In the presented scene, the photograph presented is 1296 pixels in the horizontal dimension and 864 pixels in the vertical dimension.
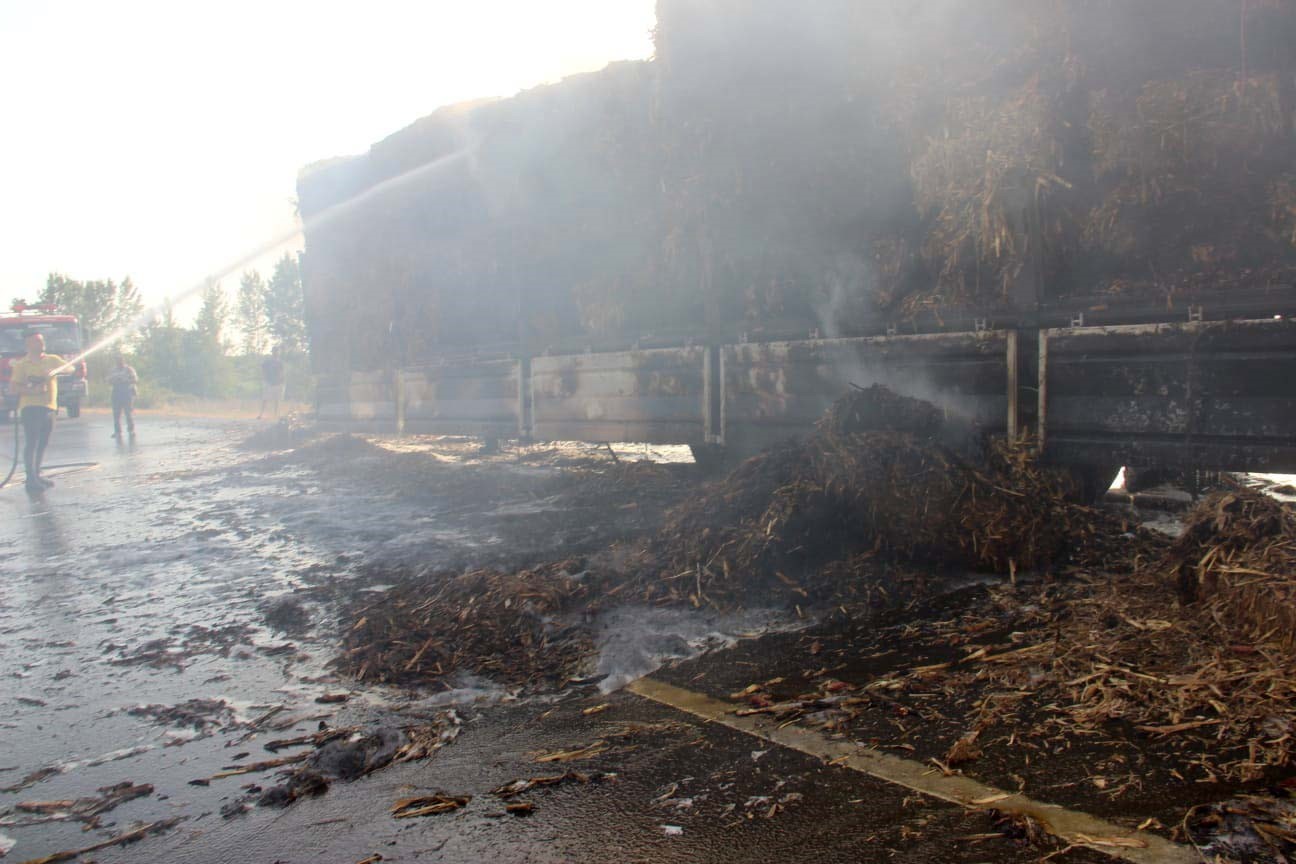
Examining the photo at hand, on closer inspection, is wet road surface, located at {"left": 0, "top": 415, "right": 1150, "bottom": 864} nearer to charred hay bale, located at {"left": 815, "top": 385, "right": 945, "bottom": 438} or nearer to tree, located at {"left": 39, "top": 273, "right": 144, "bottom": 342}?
charred hay bale, located at {"left": 815, "top": 385, "right": 945, "bottom": 438}

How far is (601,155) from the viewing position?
7.89 m

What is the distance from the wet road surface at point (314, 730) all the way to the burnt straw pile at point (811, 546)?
14.8 inches

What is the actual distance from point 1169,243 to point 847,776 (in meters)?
4.01

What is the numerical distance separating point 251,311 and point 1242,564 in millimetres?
115430

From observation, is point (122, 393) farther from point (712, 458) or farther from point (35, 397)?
point (712, 458)

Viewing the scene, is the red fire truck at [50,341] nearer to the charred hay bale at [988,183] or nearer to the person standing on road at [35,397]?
the person standing on road at [35,397]

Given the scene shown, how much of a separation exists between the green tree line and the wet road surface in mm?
49724

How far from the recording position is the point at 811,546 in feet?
15.2

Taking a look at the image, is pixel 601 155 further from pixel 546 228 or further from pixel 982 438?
pixel 982 438

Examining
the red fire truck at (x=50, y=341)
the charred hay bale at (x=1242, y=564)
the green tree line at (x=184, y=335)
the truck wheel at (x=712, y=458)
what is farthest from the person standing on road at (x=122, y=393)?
the green tree line at (x=184, y=335)

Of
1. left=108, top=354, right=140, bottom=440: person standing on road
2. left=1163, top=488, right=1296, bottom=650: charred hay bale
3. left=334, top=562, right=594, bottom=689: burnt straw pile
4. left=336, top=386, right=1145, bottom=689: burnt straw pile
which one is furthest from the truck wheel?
left=108, top=354, right=140, bottom=440: person standing on road

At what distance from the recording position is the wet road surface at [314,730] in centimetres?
216

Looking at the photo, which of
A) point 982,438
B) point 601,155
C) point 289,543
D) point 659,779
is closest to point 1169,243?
point 982,438

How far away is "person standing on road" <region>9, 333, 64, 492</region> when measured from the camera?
11109 mm
